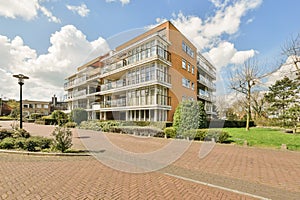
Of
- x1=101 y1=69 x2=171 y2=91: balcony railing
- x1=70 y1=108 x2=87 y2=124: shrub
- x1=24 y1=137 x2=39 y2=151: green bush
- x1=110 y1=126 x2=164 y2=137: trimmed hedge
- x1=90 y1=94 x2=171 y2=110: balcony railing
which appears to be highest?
x1=101 y1=69 x2=171 y2=91: balcony railing

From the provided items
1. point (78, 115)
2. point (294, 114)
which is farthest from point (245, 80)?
point (78, 115)

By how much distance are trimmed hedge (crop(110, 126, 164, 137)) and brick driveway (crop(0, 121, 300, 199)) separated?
8339mm

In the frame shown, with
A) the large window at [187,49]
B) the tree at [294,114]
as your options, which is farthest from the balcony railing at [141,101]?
the tree at [294,114]

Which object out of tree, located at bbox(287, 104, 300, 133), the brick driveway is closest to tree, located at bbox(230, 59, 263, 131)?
tree, located at bbox(287, 104, 300, 133)

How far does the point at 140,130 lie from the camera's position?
17.1 metres

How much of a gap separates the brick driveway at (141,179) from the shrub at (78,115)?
1794cm

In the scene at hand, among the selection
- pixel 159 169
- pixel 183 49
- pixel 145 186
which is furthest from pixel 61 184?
pixel 183 49

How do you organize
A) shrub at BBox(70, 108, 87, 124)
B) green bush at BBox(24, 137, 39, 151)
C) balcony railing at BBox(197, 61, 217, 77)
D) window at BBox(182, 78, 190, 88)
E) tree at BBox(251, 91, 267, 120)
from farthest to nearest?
1. tree at BBox(251, 91, 267, 120)
2. balcony railing at BBox(197, 61, 217, 77)
3. window at BBox(182, 78, 190, 88)
4. shrub at BBox(70, 108, 87, 124)
5. green bush at BBox(24, 137, 39, 151)

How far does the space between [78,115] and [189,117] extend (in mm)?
17521

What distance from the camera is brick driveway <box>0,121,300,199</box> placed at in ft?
14.0

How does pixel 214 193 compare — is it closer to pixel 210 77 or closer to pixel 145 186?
pixel 145 186

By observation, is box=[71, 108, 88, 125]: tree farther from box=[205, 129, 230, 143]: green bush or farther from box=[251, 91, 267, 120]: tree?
box=[251, 91, 267, 120]: tree

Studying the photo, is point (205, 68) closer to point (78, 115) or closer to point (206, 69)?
point (206, 69)

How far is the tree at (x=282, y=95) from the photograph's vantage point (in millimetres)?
21656
